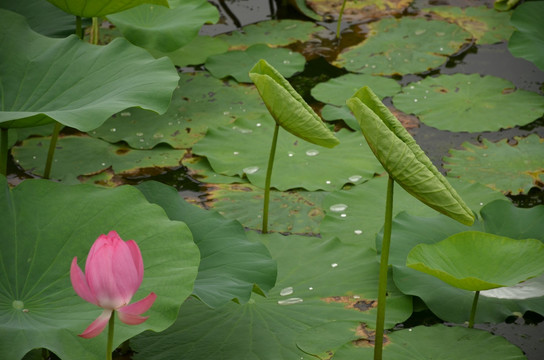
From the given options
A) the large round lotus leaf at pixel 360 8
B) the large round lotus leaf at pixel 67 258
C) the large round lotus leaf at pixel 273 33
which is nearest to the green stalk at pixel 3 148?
the large round lotus leaf at pixel 67 258

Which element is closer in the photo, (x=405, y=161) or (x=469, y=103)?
(x=405, y=161)

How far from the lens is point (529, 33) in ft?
10.5

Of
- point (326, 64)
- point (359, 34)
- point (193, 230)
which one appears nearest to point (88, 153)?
point (193, 230)

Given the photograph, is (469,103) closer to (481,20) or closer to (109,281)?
(481,20)

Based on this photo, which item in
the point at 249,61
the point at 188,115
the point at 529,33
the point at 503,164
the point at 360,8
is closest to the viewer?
the point at 503,164

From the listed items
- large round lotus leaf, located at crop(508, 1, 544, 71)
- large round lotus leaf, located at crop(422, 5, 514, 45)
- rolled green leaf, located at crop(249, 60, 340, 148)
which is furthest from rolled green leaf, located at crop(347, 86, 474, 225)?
large round lotus leaf, located at crop(422, 5, 514, 45)

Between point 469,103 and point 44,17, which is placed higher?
point 44,17

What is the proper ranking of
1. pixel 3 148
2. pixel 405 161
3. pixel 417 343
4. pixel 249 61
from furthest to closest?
pixel 249 61, pixel 3 148, pixel 417 343, pixel 405 161

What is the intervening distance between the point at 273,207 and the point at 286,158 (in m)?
0.30

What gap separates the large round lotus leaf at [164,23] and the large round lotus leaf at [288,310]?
1190 millimetres

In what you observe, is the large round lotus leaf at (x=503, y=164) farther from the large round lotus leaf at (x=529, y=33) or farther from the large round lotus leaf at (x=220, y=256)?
the large round lotus leaf at (x=220, y=256)

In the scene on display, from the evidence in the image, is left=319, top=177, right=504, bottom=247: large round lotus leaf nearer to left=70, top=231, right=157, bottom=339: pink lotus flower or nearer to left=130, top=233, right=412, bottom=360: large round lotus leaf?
left=130, top=233, right=412, bottom=360: large round lotus leaf

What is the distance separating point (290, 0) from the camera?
4258 mm

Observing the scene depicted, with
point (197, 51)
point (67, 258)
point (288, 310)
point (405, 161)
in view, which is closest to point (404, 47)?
point (197, 51)
